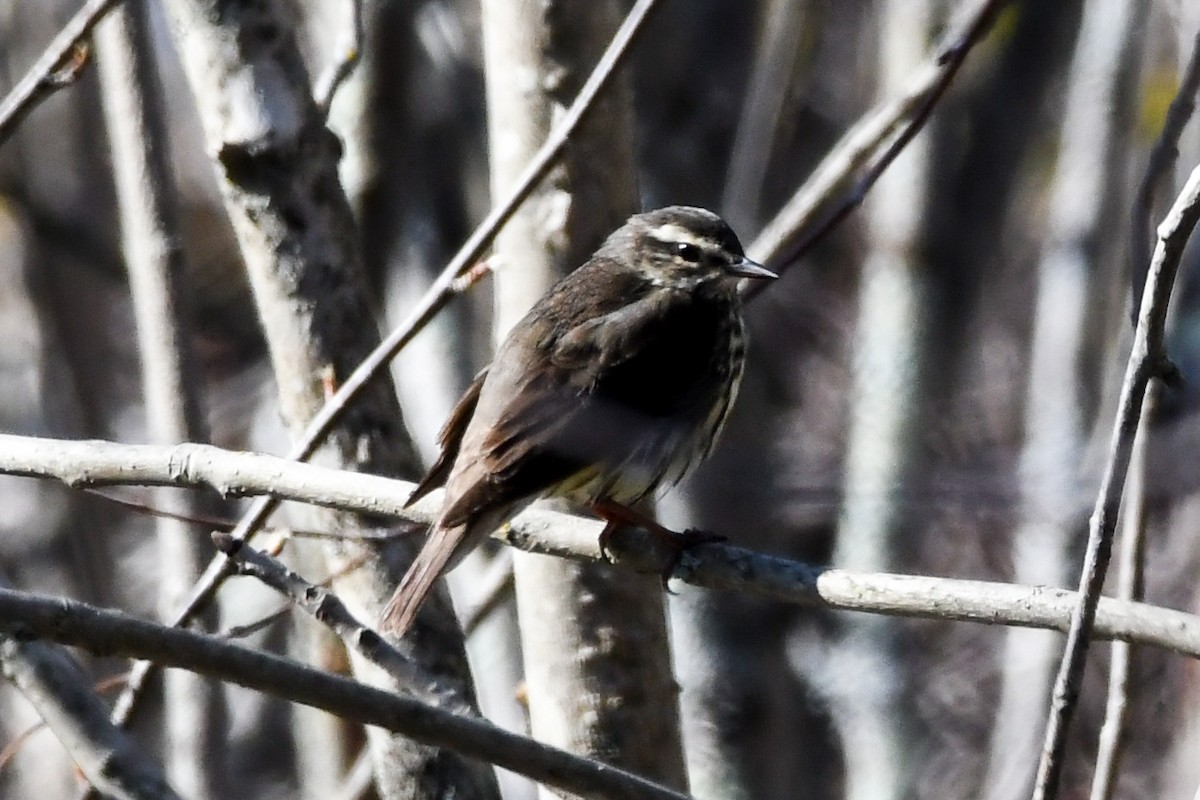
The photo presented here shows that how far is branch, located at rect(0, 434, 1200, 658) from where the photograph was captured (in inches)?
133

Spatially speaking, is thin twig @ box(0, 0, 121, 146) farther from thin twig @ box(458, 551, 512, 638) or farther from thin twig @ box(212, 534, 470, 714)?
thin twig @ box(458, 551, 512, 638)

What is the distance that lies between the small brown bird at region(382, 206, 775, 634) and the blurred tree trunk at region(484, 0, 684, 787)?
0.65 feet

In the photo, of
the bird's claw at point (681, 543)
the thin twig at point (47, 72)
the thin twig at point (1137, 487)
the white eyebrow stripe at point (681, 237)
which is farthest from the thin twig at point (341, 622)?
the white eyebrow stripe at point (681, 237)

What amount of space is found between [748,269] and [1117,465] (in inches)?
102

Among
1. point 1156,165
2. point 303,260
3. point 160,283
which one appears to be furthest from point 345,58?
point 1156,165

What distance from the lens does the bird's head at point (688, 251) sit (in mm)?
5438

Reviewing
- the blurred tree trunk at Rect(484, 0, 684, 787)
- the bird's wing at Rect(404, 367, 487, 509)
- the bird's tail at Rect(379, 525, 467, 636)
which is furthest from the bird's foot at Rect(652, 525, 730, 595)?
the bird's wing at Rect(404, 367, 487, 509)

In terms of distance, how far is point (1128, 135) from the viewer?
311 inches

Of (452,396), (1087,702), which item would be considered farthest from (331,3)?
(1087,702)

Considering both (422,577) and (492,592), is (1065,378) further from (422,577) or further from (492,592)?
(422,577)

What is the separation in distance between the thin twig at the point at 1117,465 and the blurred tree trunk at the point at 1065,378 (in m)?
4.27

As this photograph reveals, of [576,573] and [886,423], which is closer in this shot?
[576,573]

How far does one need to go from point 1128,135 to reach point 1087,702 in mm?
2751

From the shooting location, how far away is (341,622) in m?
3.31
